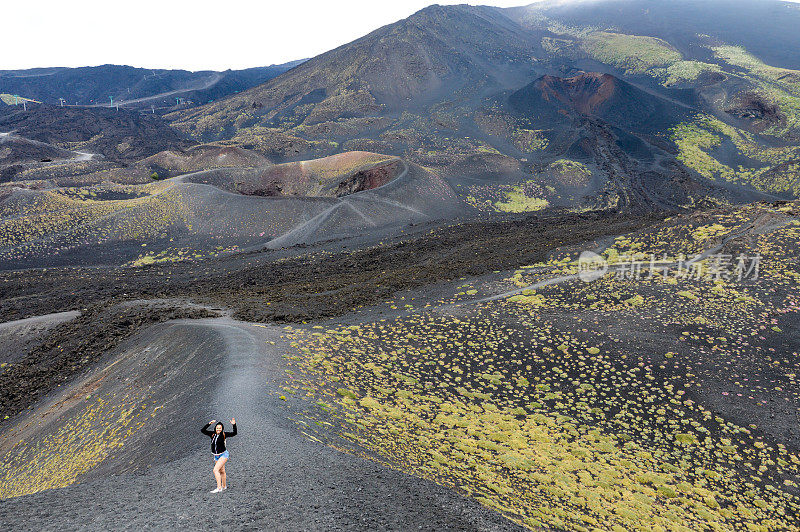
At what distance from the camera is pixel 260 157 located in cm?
7888

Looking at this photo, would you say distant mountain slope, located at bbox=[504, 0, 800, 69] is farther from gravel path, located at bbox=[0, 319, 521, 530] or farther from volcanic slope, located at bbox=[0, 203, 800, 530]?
gravel path, located at bbox=[0, 319, 521, 530]

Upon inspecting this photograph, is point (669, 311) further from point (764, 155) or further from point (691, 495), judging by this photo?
point (764, 155)

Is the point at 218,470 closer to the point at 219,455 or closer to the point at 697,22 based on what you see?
the point at 219,455

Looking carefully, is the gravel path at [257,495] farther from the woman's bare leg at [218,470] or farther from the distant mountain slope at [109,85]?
the distant mountain slope at [109,85]

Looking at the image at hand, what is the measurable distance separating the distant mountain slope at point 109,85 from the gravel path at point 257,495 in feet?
610

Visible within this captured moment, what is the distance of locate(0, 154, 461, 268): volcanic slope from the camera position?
39.7 meters

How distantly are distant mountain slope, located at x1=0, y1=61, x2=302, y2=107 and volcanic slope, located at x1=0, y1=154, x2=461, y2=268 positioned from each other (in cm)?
14021

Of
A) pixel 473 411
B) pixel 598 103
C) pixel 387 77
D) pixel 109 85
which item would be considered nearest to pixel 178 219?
pixel 473 411

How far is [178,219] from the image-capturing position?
4466 centimetres

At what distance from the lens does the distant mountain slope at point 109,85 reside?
17062 centimetres

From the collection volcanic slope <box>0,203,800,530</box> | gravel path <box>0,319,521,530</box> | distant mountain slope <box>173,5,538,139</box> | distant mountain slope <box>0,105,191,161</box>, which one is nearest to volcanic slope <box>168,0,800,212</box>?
distant mountain slope <box>173,5,538,139</box>

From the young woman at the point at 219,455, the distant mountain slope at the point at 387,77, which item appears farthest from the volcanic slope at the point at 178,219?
the distant mountain slope at the point at 387,77

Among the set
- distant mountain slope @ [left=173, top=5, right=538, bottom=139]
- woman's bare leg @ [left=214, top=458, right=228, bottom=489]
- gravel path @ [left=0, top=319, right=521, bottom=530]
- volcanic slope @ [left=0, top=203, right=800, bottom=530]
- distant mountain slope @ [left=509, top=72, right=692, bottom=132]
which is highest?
distant mountain slope @ [left=173, top=5, right=538, bottom=139]

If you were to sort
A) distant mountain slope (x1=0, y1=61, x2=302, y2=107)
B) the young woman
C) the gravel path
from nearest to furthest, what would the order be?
the gravel path → the young woman → distant mountain slope (x1=0, y1=61, x2=302, y2=107)
